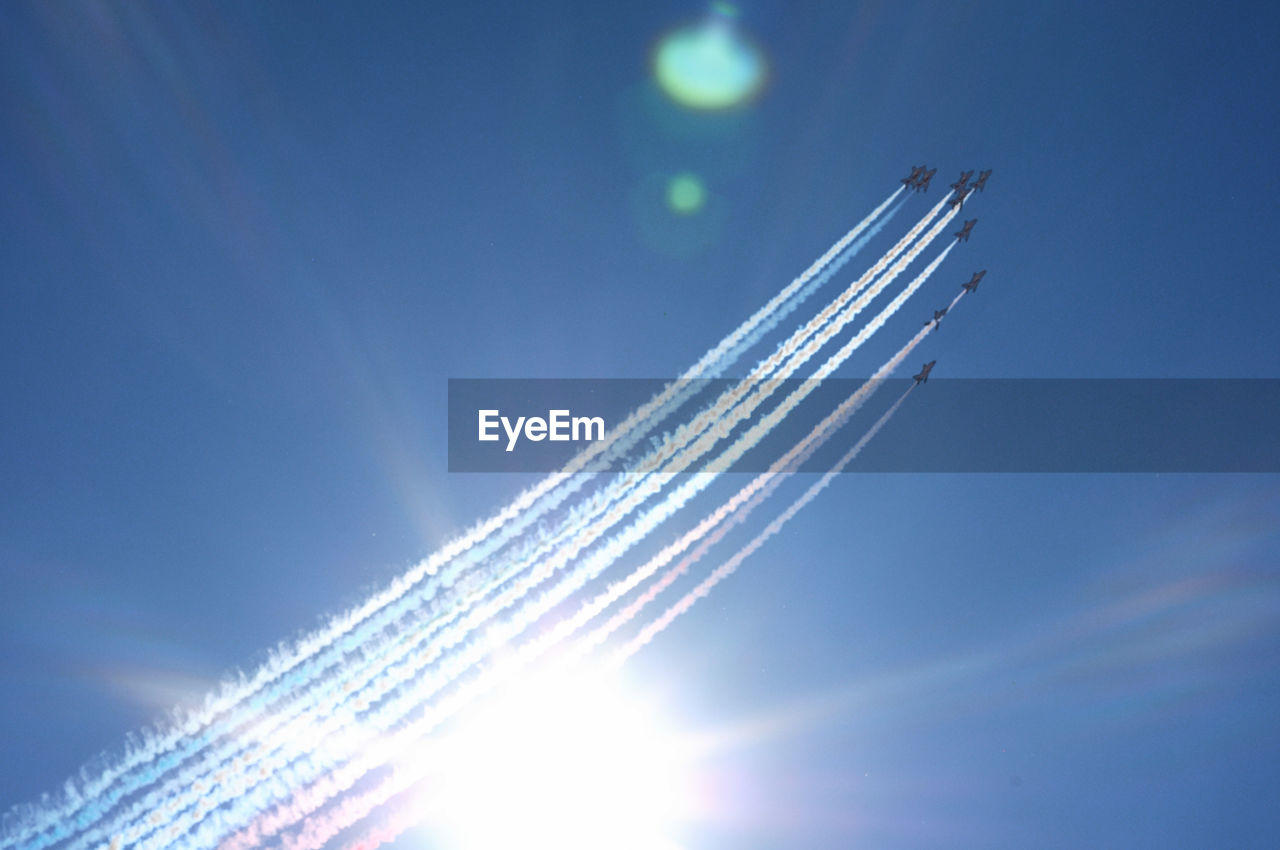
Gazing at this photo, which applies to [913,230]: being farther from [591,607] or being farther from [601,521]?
[591,607]

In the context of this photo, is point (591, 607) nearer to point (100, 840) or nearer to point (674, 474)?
point (674, 474)

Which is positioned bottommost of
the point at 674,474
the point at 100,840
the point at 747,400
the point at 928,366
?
the point at 100,840

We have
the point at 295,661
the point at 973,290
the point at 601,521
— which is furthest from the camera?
the point at 973,290

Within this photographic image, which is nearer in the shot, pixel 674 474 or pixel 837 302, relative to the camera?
pixel 674 474

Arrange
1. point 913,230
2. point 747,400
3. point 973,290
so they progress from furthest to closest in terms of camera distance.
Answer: point 973,290 < point 913,230 < point 747,400

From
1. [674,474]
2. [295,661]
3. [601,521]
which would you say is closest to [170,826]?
[295,661]

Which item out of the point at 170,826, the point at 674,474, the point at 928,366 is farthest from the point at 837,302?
the point at 170,826

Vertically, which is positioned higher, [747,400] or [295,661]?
Result: [747,400]
